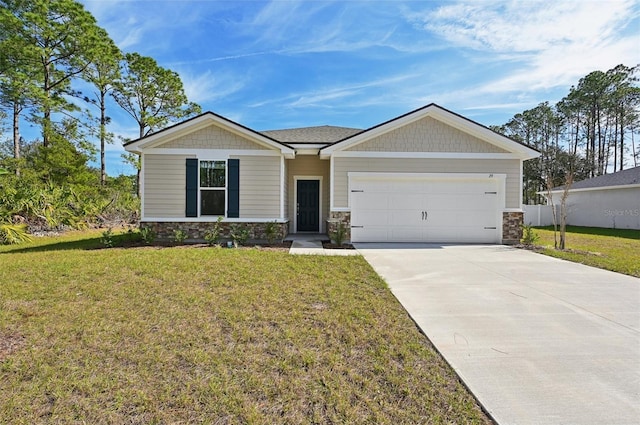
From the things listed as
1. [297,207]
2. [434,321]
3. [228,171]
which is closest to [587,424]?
[434,321]

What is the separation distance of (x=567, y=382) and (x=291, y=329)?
255 centimetres

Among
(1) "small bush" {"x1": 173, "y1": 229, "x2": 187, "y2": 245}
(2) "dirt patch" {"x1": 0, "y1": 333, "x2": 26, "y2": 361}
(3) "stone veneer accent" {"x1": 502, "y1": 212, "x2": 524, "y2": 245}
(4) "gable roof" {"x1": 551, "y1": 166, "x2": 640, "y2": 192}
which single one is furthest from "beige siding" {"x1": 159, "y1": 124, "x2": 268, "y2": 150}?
(4) "gable roof" {"x1": 551, "y1": 166, "x2": 640, "y2": 192}

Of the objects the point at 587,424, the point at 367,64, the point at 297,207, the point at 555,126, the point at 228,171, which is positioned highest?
the point at 555,126

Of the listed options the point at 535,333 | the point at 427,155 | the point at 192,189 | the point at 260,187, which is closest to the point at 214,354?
A: the point at 535,333

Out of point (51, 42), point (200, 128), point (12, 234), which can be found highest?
point (51, 42)

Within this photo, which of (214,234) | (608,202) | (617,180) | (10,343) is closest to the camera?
(10,343)

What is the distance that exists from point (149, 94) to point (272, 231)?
20738 mm

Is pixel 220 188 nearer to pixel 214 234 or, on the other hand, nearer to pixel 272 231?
pixel 214 234

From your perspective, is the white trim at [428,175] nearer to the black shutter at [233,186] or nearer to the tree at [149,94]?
the black shutter at [233,186]

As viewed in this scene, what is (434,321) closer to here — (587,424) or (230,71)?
(587,424)

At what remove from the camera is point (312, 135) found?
1321cm

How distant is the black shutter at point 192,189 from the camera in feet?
33.1

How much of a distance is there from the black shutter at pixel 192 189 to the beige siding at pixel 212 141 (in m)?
0.55

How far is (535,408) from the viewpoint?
2262mm
